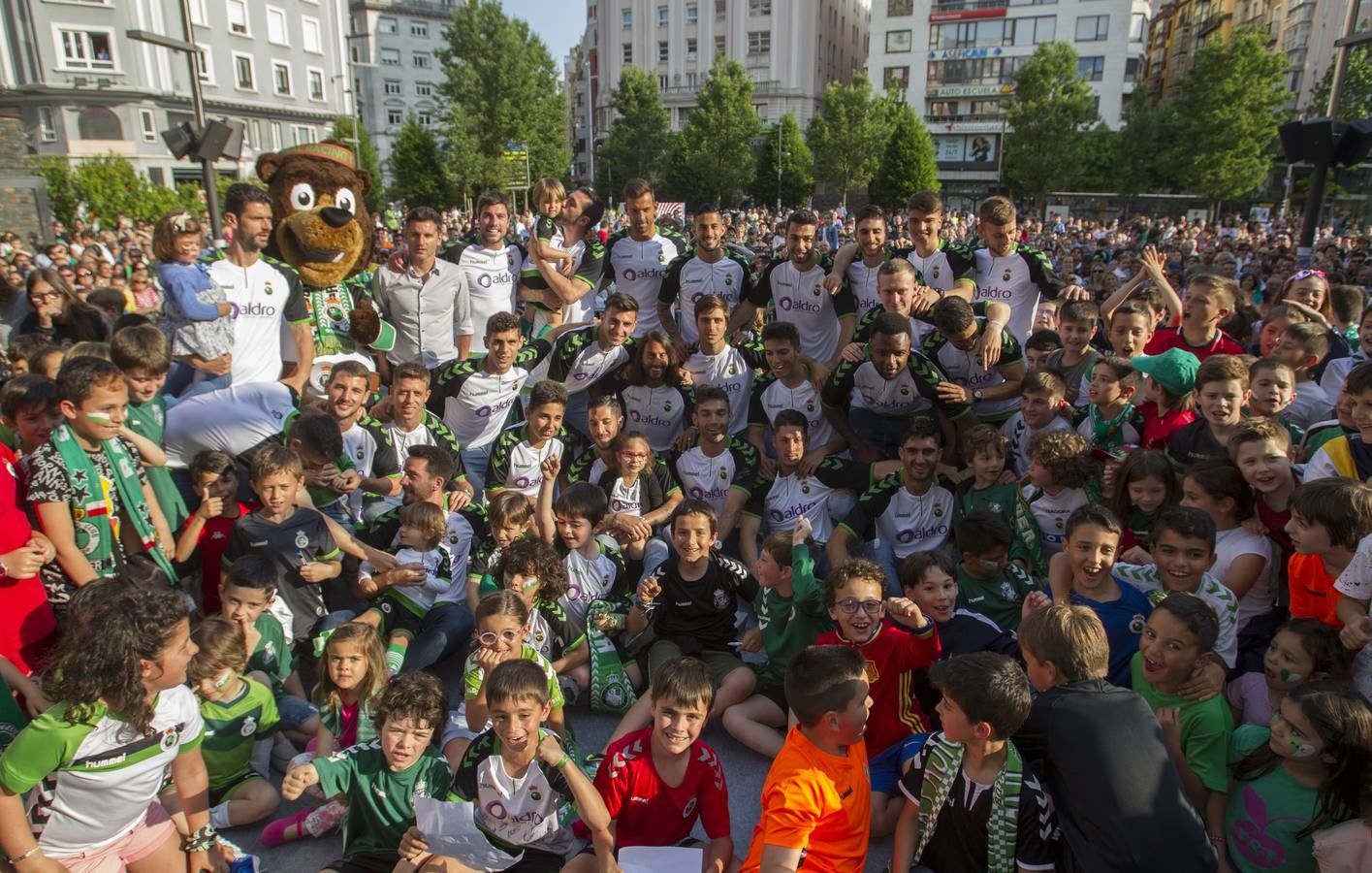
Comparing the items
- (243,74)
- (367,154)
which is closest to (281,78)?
(243,74)

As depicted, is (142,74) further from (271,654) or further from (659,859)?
(659,859)

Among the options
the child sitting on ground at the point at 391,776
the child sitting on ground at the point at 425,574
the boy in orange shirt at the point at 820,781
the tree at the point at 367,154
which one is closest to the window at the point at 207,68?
the tree at the point at 367,154

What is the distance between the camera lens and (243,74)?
4025 centimetres

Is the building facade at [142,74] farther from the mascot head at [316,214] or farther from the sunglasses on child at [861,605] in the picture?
the sunglasses on child at [861,605]

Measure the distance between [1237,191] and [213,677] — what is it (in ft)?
133

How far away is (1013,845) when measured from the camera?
8.36 feet

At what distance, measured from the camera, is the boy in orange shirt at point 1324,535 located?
291 centimetres

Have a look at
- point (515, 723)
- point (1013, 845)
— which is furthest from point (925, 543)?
point (515, 723)

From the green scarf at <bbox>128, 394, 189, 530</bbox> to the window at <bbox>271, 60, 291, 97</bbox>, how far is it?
4475cm

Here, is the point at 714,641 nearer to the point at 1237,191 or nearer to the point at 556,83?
the point at 1237,191

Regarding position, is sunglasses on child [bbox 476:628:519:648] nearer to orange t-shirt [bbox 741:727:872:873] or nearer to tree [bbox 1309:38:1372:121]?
orange t-shirt [bbox 741:727:872:873]

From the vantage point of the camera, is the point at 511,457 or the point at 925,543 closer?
the point at 925,543

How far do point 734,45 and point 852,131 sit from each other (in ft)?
54.4

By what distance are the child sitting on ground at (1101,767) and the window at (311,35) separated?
50231mm
